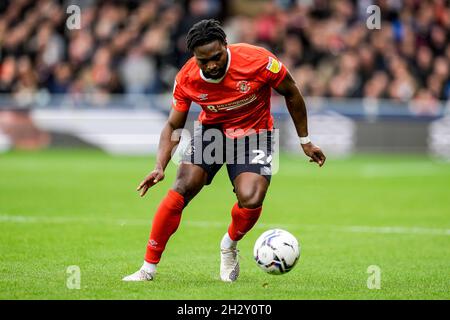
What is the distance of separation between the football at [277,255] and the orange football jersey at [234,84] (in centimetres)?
124

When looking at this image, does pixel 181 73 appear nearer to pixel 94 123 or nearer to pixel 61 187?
pixel 61 187

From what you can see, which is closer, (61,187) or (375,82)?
(61,187)

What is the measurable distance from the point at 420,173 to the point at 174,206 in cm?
1308

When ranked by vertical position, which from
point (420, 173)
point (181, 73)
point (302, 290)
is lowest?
point (420, 173)

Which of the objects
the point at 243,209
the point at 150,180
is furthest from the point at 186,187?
the point at 243,209

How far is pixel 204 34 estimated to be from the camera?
783 centimetres

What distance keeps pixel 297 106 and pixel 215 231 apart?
3.96m

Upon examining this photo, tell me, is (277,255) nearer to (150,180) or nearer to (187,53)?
(150,180)

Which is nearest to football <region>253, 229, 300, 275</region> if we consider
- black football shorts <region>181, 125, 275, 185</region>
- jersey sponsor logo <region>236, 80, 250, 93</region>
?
black football shorts <region>181, 125, 275, 185</region>

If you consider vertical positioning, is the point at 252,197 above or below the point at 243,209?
above

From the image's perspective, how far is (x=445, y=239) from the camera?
11.5 meters

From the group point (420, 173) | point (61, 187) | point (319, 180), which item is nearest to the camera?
point (61, 187)
